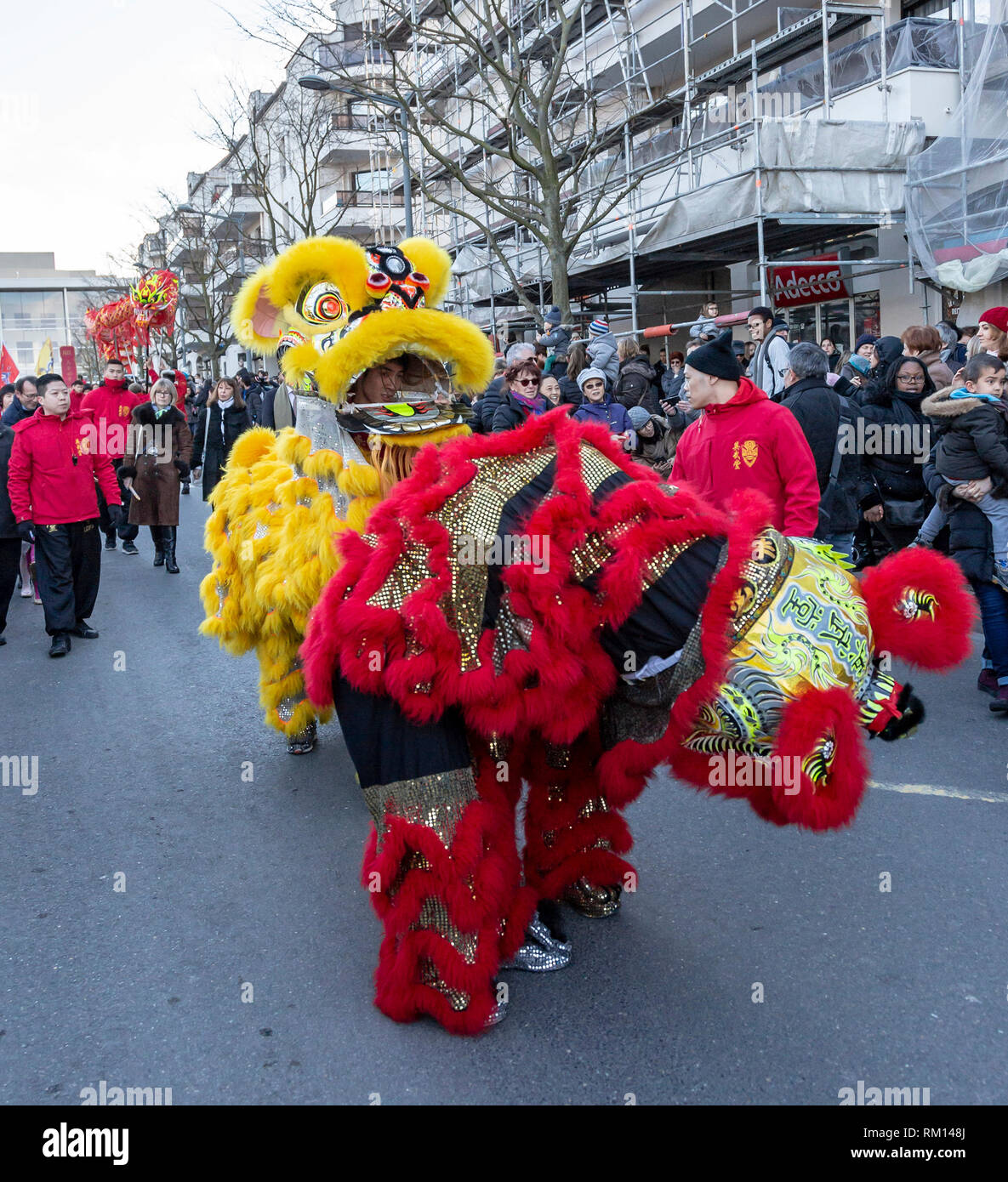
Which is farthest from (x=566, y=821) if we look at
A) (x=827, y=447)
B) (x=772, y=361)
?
(x=772, y=361)

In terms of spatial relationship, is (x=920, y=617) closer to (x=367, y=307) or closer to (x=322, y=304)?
(x=367, y=307)

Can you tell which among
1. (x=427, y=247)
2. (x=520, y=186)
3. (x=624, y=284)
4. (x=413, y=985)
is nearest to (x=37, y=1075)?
(x=413, y=985)

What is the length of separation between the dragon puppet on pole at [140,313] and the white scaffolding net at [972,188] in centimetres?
1570

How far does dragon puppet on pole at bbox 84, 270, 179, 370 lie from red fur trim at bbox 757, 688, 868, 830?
21685mm

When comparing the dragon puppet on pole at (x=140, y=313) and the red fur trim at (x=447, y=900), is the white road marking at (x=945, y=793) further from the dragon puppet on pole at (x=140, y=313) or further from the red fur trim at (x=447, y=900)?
the dragon puppet on pole at (x=140, y=313)

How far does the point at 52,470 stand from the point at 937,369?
628cm

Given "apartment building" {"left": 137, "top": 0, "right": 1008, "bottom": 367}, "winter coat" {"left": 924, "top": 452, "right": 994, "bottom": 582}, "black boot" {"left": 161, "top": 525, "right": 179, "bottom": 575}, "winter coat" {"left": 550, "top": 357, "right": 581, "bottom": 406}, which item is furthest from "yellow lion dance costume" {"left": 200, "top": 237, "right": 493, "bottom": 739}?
"apartment building" {"left": 137, "top": 0, "right": 1008, "bottom": 367}

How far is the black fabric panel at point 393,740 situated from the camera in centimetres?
257

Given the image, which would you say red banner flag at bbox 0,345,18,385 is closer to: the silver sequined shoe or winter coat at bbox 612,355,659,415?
winter coat at bbox 612,355,659,415

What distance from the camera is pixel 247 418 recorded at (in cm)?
1260

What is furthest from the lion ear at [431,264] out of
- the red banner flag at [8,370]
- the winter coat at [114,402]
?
the red banner flag at [8,370]

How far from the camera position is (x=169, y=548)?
11.3m

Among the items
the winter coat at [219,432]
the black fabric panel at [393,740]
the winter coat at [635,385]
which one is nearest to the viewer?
the black fabric panel at [393,740]
